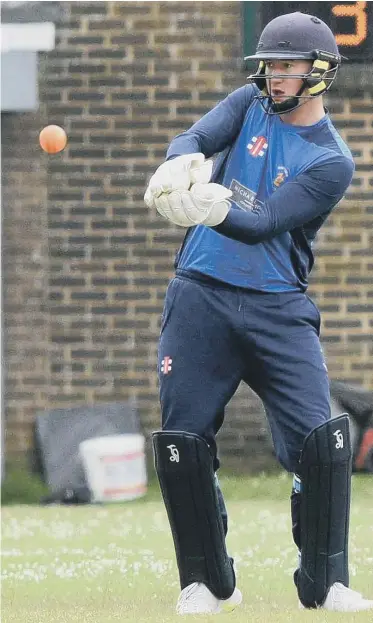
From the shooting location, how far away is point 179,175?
4.34 meters

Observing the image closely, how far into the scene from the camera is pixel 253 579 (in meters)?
5.57

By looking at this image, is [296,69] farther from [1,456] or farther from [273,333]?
[1,456]

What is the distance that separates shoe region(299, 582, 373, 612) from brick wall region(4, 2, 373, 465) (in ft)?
17.2

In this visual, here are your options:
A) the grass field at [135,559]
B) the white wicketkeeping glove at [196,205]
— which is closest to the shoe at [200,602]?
the grass field at [135,559]

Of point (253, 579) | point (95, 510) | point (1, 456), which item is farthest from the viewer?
point (1, 456)

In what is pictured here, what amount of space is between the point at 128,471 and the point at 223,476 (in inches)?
34.8

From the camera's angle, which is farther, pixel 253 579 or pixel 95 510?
pixel 95 510

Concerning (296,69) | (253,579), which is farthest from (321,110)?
(253,579)

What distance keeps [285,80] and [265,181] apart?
33cm

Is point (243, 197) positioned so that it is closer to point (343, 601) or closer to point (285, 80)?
point (285, 80)

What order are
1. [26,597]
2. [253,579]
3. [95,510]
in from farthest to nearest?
1. [95,510]
2. [253,579]
3. [26,597]

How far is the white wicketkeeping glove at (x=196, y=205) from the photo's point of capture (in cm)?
432

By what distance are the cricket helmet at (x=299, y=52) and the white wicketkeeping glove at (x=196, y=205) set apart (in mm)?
498

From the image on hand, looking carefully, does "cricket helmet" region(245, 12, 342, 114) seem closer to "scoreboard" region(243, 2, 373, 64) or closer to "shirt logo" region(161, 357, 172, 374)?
"shirt logo" region(161, 357, 172, 374)
